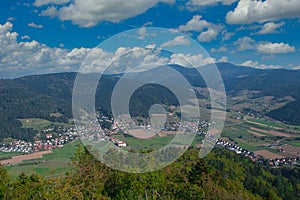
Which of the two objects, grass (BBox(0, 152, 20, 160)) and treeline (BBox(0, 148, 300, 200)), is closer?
treeline (BBox(0, 148, 300, 200))

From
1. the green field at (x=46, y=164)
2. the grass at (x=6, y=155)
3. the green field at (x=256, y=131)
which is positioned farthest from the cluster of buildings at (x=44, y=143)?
the green field at (x=256, y=131)

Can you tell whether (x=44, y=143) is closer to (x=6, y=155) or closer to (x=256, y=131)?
(x=6, y=155)

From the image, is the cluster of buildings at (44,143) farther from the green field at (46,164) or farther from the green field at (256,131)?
the green field at (256,131)

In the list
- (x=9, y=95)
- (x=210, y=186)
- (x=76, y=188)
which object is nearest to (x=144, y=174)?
(x=76, y=188)

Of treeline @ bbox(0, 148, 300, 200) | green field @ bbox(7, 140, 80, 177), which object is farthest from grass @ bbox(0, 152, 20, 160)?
treeline @ bbox(0, 148, 300, 200)

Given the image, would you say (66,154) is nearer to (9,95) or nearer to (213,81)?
(213,81)

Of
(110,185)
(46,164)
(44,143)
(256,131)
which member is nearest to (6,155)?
(44,143)

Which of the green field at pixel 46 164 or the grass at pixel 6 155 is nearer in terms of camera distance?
the green field at pixel 46 164

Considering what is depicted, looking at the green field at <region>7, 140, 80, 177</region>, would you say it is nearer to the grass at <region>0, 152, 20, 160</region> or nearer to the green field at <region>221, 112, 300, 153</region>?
the grass at <region>0, 152, 20, 160</region>
